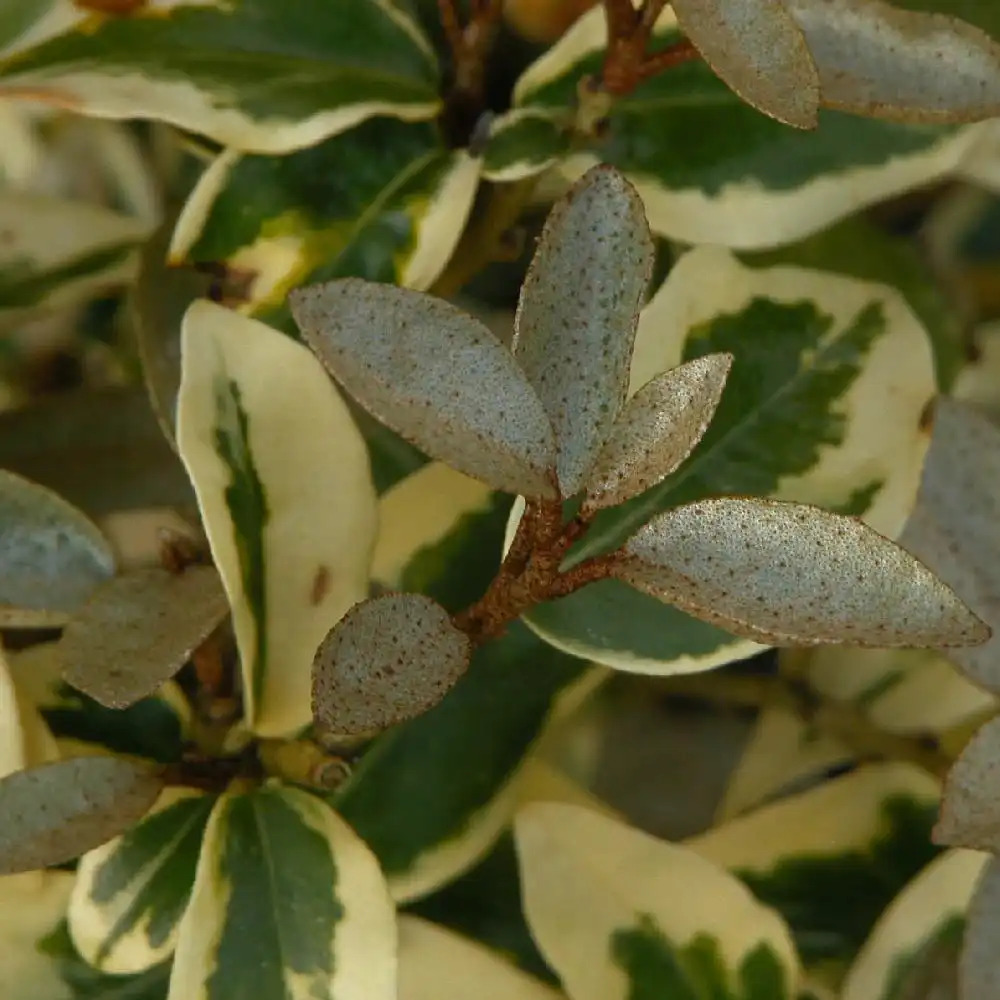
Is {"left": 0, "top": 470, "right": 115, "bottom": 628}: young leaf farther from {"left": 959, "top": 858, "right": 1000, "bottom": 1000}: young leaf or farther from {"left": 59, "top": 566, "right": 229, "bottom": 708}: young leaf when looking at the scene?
{"left": 959, "top": 858, "right": 1000, "bottom": 1000}: young leaf

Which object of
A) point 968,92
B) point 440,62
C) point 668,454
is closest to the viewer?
point 668,454

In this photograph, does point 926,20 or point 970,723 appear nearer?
point 926,20

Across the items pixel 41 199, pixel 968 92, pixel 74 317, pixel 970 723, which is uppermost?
pixel 968 92

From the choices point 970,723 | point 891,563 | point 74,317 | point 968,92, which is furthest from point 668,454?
point 74,317

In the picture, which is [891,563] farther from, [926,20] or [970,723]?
[970,723]

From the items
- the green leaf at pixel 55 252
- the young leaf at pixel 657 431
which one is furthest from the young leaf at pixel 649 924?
the green leaf at pixel 55 252

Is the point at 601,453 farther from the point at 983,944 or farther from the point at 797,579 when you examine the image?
the point at 983,944

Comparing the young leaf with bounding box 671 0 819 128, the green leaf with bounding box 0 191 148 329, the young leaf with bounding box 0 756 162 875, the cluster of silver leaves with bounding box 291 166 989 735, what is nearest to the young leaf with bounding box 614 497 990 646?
the cluster of silver leaves with bounding box 291 166 989 735
